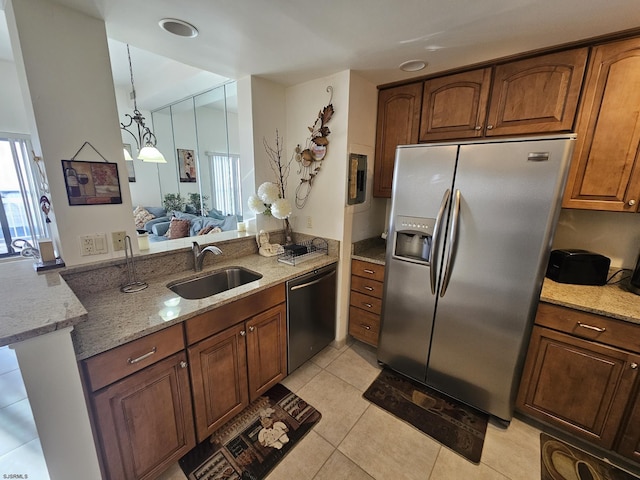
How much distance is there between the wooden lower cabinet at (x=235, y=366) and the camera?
142 cm

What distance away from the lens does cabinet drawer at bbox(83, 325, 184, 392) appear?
1.05 m

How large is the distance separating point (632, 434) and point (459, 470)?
91 centimetres

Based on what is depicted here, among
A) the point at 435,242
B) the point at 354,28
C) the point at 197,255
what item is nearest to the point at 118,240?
the point at 197,255

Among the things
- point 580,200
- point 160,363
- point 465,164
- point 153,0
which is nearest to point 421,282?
point 465,164

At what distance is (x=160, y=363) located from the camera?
4.06 ft

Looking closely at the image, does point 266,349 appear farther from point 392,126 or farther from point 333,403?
point 392,126

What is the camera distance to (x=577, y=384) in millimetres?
1493

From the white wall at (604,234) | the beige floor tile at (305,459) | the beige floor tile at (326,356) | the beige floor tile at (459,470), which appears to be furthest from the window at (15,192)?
the white wall at (604,234)

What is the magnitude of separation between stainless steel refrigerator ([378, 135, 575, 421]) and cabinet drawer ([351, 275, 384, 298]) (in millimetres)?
209

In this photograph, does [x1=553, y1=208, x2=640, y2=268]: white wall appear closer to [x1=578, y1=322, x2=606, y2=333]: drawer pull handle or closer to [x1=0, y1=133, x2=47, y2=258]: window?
[x1=578, y1=322, x2=606, y2=333]: drawer pull handle

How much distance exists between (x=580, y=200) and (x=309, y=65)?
1.96 meters

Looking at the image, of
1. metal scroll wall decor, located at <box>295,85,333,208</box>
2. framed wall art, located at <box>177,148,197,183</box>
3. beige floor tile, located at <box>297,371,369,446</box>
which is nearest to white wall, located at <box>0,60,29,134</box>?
framed wall art, located at <box>177,148,197,183</box>

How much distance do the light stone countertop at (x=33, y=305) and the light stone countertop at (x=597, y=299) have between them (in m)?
2.25

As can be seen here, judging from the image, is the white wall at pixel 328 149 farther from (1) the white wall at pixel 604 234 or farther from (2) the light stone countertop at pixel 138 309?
(1) the white wall at pixel 604 234
